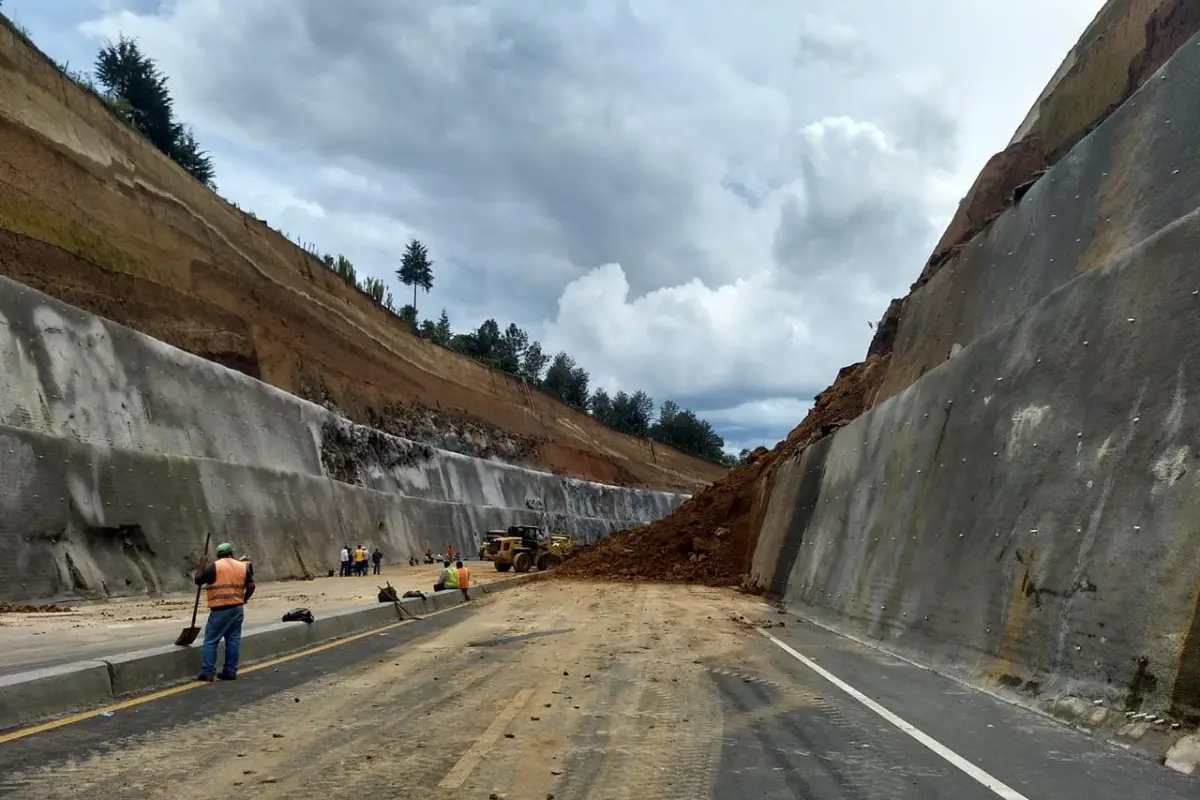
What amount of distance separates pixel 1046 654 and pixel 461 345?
8495 centimetres

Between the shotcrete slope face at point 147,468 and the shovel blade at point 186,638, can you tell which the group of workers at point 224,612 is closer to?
the shovel blade at point 186,638

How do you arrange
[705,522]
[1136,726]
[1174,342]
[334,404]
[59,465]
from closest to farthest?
[1136,726] → [1174,342] → [59,465] → [705,522] → [334,404]

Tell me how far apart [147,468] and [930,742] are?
68.8 ft

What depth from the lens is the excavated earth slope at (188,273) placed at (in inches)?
1191

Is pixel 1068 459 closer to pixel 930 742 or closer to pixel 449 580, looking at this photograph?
pixel 930 742

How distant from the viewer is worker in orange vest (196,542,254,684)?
9086 mm

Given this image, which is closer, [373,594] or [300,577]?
[373,594]

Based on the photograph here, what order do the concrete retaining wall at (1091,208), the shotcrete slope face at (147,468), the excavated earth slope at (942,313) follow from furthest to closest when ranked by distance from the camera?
the shotcrete slope face at (147,468) → the excavated earth slope at (942,313) → the concrete retaining wall at (1091,208)

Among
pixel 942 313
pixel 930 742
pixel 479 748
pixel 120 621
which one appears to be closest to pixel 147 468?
pixel 120 621

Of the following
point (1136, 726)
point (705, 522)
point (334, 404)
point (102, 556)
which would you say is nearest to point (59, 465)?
point (102, 556)

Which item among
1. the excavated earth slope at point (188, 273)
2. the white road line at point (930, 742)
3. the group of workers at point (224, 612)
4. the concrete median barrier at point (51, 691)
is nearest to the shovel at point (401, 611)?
the group of workers at point (224, 612)

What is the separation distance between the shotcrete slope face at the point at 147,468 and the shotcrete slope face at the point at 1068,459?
53.2ft

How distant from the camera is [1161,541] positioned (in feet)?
23.0

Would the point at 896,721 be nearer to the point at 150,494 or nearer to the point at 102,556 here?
the point at 102,556
